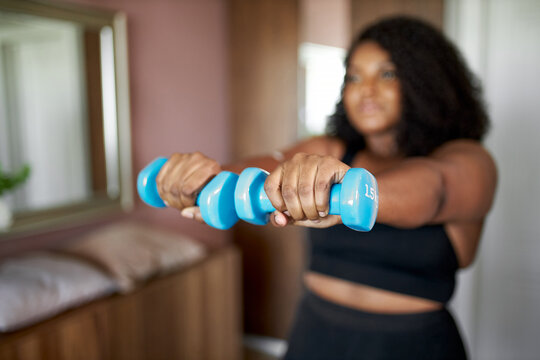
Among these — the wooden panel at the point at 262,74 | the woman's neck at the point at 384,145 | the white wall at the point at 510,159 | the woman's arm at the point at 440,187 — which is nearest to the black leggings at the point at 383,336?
the woman's arm at the point at 440,187

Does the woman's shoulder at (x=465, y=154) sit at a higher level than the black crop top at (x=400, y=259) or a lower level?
higher

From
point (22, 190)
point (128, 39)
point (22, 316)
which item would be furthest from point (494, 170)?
point (128, 39)

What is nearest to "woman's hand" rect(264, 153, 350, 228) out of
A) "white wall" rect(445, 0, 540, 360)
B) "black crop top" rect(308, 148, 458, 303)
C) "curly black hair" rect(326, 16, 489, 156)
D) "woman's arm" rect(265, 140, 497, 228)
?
"woman's arm" rect(265, 140, 497, 228)

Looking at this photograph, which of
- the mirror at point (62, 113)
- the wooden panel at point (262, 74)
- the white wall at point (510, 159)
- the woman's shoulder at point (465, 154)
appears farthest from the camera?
the wooden panel at point (262, 74)

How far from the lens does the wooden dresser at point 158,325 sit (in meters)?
1.18

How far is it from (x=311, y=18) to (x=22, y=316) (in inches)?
75.8

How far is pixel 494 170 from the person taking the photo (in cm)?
85

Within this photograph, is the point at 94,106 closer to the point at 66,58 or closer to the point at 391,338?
the point at 66,58

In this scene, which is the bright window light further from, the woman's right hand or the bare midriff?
the woman's right hand

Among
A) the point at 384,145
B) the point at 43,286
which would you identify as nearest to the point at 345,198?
the point at 384,145

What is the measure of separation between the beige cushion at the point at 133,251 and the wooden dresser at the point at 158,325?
0.04 meters

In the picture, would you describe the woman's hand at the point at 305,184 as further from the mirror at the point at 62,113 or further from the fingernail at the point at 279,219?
the mirror at the point at 62,113

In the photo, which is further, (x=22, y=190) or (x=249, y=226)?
(x=249, y=226)

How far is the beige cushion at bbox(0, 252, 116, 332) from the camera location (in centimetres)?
113
